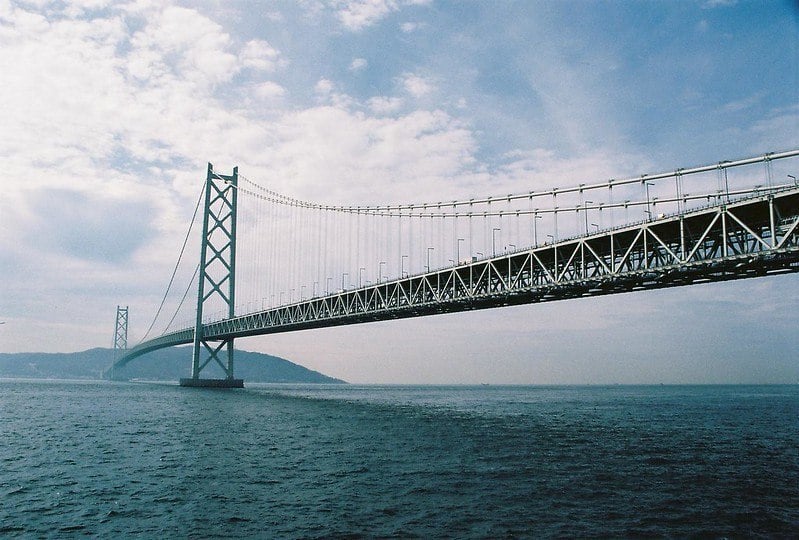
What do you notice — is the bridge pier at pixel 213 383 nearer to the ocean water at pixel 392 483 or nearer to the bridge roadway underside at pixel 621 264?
the bridge roadway underside at pixel 621 264

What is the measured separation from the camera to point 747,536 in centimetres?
1452

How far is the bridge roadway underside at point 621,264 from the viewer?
30422mm

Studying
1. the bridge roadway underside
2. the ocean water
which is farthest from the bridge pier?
the ocean water

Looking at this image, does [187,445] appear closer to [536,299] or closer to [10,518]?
[10,518]

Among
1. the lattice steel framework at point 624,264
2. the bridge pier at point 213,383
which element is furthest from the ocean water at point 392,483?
the bridge pier at point 213,383

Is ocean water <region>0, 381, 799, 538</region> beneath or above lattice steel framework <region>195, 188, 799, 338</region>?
beneath

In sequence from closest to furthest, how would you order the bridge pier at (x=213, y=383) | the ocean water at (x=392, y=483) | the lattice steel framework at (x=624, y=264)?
1. the ocean water at (x=392, y=483)
2. the lattice steel framework at (x=624, y=264)
3. the bridge pier at (x=213, y=383)

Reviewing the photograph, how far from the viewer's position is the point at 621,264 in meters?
37.6

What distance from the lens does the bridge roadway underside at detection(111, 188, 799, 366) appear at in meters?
30.4

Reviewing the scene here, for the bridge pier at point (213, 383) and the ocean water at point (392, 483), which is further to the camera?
the bridge pier at point (213, 383)

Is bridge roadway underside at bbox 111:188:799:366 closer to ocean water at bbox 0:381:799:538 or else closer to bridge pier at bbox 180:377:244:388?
ocean water at bbox 0:381:799:538

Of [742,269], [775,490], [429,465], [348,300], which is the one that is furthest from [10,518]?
[348,300]

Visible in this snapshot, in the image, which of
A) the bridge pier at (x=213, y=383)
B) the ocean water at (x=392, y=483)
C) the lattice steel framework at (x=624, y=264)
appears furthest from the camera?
the bridge pier at (x=213, y=383)

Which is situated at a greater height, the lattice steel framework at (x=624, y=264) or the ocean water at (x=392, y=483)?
the lattice steel framework at (x=624, y=264)
